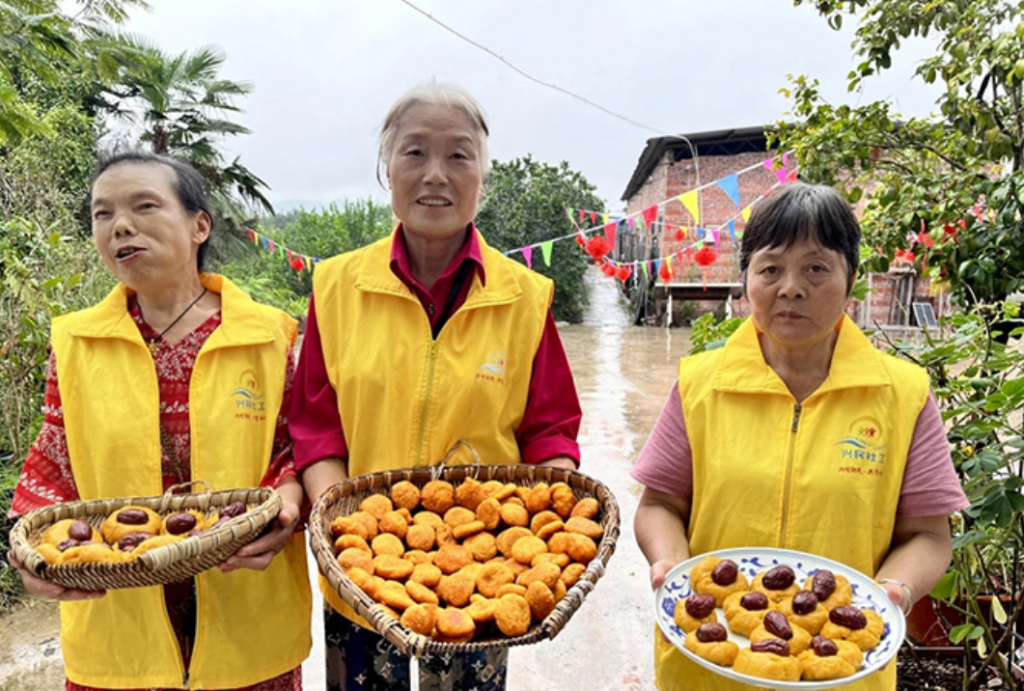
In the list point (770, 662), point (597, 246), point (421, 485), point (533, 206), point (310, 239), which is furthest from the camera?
point (310, 239)

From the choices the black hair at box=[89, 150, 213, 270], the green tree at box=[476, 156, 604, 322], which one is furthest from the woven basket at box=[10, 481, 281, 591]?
the green tree at box=[476, 156, 604, 322]

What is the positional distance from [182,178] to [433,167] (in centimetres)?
64

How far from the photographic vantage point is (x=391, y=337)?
158 centimetres

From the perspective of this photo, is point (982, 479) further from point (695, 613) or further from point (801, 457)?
point (695, 613)

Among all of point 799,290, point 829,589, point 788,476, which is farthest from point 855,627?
point 799,290

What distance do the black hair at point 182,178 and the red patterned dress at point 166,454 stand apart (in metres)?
0.26

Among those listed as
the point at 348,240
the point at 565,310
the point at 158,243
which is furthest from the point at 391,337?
the point at 348,240

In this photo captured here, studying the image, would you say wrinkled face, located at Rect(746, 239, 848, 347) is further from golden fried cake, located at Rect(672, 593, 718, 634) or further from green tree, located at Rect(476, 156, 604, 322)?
green tree, located at Rect(476, 156, 604, 322)

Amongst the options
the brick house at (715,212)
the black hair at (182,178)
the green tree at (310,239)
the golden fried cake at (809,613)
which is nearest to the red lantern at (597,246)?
the brick house at (715,212)

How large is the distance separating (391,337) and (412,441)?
266mm

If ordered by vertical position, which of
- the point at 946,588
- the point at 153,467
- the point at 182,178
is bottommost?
the point at 946,588

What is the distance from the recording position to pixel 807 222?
52.0 inches

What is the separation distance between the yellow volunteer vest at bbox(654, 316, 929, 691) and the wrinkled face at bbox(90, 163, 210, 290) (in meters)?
1.28

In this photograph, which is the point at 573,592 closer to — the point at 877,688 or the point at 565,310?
the point at 877,688
